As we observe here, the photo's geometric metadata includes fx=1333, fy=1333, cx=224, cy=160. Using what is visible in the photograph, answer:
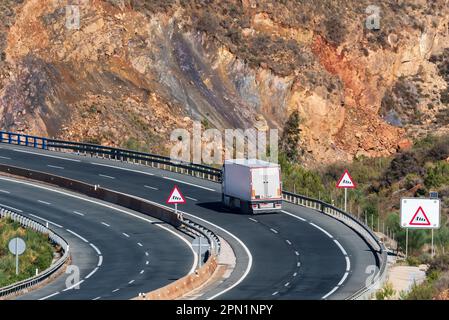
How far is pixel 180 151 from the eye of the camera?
9412 cm

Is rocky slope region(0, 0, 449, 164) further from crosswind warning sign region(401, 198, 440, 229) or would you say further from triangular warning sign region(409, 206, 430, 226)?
triangular warning sign region(409, 206, 430, 226)

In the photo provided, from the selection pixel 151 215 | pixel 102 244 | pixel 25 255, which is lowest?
pixel 25 255

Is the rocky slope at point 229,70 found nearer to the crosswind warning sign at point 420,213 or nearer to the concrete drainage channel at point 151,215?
the concrete drainage channel at point 151,215

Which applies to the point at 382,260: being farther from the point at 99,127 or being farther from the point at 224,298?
the point at 99,127

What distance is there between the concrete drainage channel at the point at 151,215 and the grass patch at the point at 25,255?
0.58 meters

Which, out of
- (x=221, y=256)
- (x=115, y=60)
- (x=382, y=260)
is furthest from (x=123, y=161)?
(x=382, y=260)

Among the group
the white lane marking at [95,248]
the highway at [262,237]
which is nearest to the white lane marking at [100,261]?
the white lane marking at [95,248]

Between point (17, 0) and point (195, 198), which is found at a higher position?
point (17, 0)

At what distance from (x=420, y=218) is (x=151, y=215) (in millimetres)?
18344

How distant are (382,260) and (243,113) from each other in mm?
52242

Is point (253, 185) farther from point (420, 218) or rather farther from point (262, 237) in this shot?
point (420, 218)

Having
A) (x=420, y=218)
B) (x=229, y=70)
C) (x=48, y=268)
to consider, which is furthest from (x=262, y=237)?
(x=229, y=70)

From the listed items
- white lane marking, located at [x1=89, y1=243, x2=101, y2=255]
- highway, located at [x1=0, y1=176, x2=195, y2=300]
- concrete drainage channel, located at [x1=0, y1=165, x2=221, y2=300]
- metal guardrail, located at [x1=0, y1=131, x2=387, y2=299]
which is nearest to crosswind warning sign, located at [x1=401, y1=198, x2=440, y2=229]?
metal guardrail, located at [x1=0, y1=131, x2=387, y2=299]

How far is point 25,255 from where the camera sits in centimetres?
5956
